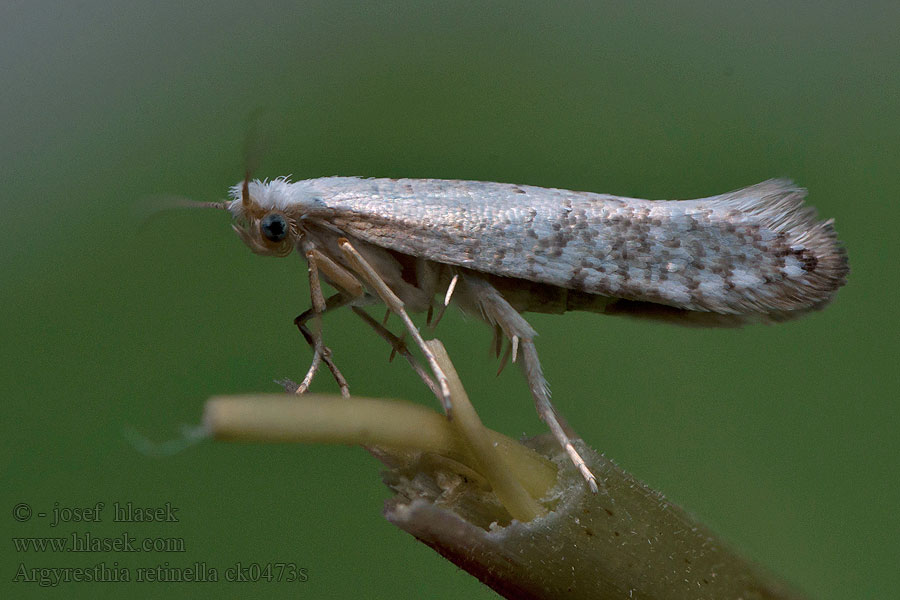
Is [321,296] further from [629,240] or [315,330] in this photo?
[629,240]

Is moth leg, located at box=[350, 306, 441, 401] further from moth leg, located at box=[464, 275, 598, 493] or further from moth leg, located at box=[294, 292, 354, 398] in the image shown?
moth leg, located at box=[464, 275, 598, 493]

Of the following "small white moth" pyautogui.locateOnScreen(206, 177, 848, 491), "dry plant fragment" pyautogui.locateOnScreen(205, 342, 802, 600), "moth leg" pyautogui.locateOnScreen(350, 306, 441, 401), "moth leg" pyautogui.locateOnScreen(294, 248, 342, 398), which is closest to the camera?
"dry plant fragment" pyautogui.locateOnScreen(205, 342, 802, 600)

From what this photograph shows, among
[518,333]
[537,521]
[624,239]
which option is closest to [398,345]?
[518,333]

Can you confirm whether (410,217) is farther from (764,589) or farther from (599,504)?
(764,589)

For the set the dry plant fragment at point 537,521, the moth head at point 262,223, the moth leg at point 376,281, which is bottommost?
the dry plant fragment at point 537,521

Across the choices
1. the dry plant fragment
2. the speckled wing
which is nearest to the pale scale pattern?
the speckled wing

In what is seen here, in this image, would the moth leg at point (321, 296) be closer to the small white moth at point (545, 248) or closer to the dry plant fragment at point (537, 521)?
the small white moth at point (545, 248)

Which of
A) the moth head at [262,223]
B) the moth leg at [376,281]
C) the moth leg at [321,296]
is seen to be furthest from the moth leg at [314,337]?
the moth head at [262,223]
